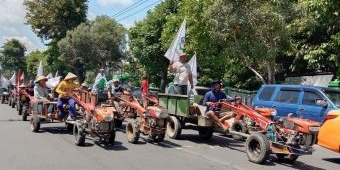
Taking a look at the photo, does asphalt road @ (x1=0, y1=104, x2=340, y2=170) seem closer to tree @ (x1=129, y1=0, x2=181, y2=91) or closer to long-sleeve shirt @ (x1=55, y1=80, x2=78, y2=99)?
long-sleeve shirt @ (x1=55, y1=80, x2=78, y2=99)

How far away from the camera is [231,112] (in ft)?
42.1

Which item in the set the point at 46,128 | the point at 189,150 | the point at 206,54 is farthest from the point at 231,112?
the point at 206,54

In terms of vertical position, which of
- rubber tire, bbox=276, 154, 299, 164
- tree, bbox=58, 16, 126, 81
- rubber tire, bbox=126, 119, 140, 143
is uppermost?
tree, bbox=58, 16, 126, 81

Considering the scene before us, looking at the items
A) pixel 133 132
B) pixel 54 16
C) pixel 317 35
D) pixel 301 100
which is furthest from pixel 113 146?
pixel 54 16

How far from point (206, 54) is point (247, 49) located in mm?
8491

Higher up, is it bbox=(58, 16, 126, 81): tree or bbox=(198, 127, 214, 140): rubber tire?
bbox=(58, 16, 126, 81): tree

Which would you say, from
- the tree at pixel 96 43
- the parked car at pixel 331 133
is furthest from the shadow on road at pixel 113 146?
the tree at pixel 96 43

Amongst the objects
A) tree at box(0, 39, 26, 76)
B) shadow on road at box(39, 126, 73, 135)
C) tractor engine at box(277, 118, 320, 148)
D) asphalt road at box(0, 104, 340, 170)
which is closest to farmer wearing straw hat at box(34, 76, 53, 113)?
shadow on road at box(39, 126, 73, 135)

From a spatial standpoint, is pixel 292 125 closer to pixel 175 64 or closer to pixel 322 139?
pixel 322 139

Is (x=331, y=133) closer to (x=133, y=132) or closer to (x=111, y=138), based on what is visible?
(x=133, y=132)

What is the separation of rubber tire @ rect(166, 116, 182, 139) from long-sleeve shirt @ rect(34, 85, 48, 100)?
4.52m

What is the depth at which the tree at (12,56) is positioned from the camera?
9969 cm

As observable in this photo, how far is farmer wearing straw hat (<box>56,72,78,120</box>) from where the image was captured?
45.1 ft

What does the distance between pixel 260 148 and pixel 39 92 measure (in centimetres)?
855
